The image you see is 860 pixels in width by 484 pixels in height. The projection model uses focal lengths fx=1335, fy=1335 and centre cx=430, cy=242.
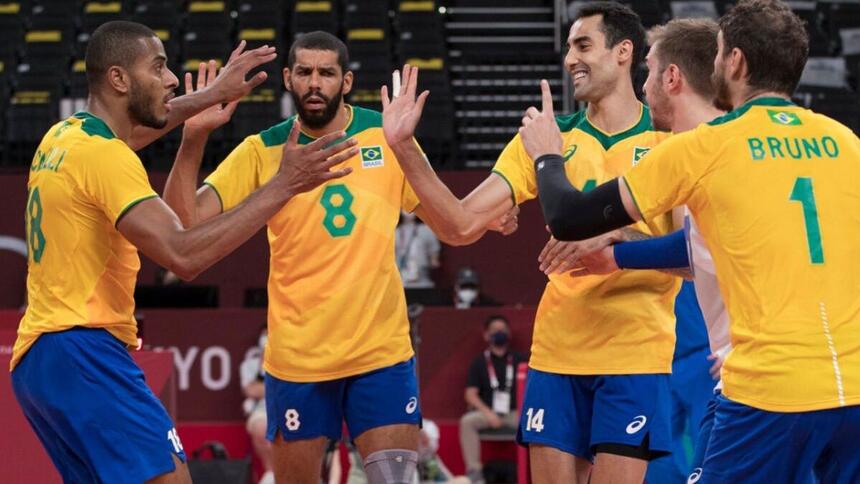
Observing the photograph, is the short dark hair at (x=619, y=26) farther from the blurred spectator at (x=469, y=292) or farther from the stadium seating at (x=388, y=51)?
the stadium seating at (x=388, y=51)

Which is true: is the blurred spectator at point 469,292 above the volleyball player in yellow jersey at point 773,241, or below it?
below

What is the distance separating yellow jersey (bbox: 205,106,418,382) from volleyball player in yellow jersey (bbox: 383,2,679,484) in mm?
725

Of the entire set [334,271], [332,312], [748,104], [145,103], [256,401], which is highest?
[145,103]

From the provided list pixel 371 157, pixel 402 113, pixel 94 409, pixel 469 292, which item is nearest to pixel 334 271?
pixel 371 157

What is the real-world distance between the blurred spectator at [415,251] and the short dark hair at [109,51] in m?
10.2

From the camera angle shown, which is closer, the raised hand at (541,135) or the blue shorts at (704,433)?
the raised hand at (541,135)

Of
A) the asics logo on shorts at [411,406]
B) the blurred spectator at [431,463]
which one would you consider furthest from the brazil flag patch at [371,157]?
the blurred spectator at [431,463]

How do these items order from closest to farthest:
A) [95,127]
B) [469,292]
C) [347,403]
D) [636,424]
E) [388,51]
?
1. [95,127]
2. [636,424]
3. [347,403]
4. [469,292]
5. [388,51]

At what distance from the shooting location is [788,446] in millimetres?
4367

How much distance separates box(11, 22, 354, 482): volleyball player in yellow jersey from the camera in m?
5.33

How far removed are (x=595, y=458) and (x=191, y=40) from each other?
48.9ft

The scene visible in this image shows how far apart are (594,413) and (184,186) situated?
89.7 inches

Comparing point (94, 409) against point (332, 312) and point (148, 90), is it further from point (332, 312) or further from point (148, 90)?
point (332, 312)

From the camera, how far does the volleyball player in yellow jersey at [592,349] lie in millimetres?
6258
